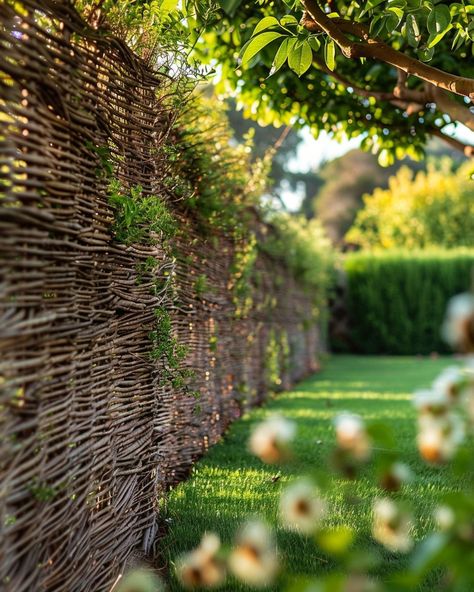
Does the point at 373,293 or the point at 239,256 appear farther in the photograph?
the point at 373,293

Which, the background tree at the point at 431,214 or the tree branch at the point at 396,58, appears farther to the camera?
the background tree at the point at 431,214

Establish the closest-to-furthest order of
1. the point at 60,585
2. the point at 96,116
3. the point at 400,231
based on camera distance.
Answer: the point at 60,585 → the point at 96,116 → the point at 400,231

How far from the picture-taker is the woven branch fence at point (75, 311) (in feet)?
6.23

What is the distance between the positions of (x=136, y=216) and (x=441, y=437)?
175 centimetres

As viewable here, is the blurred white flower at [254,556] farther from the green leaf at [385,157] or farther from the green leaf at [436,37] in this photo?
the green leaf at [385,157]

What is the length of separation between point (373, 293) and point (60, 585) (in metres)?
17.6

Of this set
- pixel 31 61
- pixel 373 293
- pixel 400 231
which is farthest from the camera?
pixel 400 231

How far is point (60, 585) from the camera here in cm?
217

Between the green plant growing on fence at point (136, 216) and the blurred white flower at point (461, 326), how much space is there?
62.2 inches

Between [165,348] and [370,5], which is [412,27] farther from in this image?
[165,348]

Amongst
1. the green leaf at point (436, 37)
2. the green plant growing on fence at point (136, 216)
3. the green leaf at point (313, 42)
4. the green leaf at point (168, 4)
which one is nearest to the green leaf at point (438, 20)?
the green leaf at point (436, 37)

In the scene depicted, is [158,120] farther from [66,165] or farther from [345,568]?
[345,568]

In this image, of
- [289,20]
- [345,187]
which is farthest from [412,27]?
[345,187]

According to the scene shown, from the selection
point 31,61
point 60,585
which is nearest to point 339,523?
point 60,585
